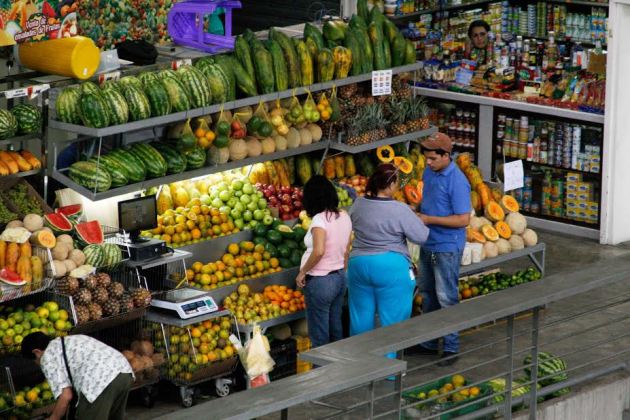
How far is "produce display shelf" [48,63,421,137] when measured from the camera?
8875mm

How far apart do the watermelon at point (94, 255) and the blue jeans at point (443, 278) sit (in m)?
2.21

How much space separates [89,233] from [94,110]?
0.80 m

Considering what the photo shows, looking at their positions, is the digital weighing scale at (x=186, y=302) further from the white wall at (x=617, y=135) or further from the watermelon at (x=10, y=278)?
the white wall at (x=617, y=135)

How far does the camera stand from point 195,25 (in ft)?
34.8

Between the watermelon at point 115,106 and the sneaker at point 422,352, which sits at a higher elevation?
the watermelon at point 115,106

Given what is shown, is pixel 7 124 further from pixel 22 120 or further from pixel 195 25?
pixel 195 25

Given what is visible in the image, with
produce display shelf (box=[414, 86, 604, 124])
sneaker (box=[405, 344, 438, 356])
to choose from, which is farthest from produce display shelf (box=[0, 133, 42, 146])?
produce display shelf (box=[414, 86, 604, 124])

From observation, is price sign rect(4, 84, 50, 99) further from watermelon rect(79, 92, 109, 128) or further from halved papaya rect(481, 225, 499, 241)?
halved papaya rect(481, 225, 499, 241)

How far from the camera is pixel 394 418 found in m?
5.75

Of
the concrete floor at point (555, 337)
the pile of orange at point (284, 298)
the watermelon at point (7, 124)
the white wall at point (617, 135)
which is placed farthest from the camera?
the white wall at point (617, 135)

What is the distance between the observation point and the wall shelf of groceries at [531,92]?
40.8 ft

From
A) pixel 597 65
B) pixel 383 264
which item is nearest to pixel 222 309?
pixel 383 264

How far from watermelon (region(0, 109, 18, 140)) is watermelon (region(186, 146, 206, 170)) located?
48.7 inches

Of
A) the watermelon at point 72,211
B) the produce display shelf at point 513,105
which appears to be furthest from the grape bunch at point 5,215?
the produce display shelf at point 513,105
